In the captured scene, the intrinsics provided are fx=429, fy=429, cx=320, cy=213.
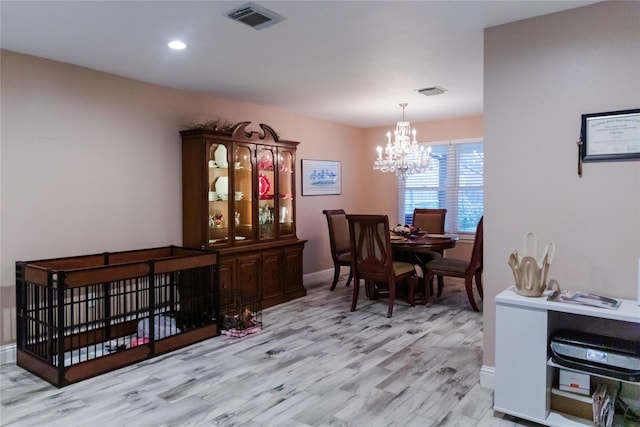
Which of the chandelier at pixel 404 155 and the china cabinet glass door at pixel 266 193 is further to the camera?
the chandelier at pixel 404 155

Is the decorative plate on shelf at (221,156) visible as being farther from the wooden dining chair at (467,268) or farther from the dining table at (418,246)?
the wooden dining chair at (467,268)

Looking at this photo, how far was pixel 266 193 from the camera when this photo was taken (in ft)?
16.3

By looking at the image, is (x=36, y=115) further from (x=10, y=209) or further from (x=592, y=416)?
(x=592, y=416)

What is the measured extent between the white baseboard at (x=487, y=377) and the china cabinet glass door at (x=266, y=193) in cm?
276

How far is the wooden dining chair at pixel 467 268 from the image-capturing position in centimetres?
451

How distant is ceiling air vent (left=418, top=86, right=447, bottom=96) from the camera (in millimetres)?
4367

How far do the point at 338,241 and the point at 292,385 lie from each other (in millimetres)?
2967

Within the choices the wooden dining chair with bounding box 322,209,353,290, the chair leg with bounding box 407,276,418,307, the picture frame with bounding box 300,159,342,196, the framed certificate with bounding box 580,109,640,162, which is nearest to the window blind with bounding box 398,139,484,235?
the picture frame with bounding box 300,159,342,196

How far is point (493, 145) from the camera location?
9.14 feet

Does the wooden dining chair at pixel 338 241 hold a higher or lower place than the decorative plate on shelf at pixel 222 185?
lower

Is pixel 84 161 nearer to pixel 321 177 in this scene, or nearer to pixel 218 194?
pixel 218 194

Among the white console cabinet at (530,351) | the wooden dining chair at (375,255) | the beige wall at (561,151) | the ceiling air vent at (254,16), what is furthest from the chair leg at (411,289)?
the ceiling air vent at (254,16)

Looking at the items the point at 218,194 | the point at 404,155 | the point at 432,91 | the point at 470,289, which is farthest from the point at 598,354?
the point at 218,194

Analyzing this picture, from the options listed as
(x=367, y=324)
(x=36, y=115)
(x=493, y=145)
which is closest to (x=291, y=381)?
(x=367, y=324)
